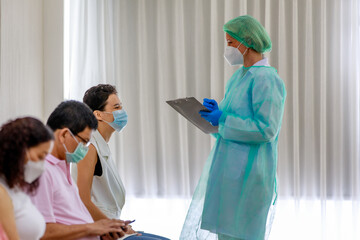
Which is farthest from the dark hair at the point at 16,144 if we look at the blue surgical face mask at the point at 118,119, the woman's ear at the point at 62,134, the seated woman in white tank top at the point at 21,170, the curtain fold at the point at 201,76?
the curtain fold at the point at 201,76

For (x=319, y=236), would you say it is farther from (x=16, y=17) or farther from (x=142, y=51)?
(x=16, y=17)

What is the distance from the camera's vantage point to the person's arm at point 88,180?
2.09 m

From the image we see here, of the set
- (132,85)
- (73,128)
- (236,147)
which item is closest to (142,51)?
(132,85)

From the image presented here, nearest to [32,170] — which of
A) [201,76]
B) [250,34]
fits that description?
[250,34]

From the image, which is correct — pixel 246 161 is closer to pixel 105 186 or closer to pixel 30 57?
pixel 105 186

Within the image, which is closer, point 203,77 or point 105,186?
point 105,186

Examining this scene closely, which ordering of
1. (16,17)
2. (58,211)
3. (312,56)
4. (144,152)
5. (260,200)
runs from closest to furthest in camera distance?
(58,211), (260,200), (16,17), (312,56), (144,152)

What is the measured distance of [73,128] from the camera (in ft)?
5.67

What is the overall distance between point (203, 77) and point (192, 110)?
1.68 m

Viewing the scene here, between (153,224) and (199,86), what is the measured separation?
1.20m

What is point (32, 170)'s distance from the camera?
137 centimetres

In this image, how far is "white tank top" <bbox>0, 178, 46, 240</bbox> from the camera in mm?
1376

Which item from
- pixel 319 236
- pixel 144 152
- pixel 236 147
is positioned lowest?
pixel 319 236

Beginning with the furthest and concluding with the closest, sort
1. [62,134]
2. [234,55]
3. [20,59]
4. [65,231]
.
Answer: [20,59] → [234,55] → [62,134] → [65,231]
